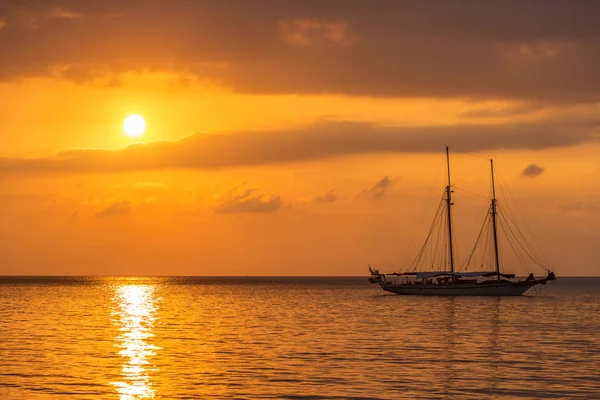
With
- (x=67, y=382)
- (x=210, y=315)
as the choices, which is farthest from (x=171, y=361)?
(x=210, y=315)

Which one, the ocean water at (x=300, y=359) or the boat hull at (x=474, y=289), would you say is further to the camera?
the boat hull at (x=474, y=289)

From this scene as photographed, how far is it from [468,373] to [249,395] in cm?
1628

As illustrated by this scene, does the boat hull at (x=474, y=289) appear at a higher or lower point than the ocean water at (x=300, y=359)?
higher

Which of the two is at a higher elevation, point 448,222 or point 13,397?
point 448,222

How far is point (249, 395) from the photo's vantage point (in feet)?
160

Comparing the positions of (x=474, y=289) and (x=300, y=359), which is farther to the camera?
(x=474, y=289)

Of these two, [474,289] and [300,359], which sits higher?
[474,289]

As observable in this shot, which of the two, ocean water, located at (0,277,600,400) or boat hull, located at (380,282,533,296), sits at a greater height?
boat hull, located at (380,282,533,296)

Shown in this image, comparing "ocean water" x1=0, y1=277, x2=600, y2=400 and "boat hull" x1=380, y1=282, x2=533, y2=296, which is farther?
"boat hull" x1=380, y1=282, x2=533, y2=296

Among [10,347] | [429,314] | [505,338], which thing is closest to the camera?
[10,347]

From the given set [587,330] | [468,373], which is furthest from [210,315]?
[468,373]

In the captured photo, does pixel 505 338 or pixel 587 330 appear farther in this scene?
pixel 587 330

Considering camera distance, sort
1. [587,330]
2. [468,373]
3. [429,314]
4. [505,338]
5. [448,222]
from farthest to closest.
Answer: [448,222]
[429,314]
[587,330]
[505,338]
[468,373]

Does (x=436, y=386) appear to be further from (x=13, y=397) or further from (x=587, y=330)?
(x=587, y=330)
